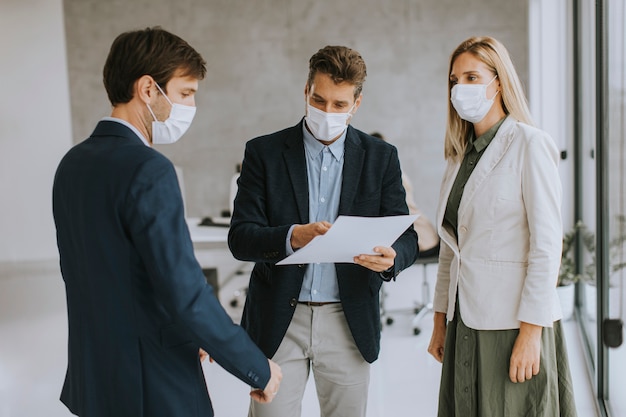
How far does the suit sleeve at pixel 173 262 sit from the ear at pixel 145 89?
0.17m

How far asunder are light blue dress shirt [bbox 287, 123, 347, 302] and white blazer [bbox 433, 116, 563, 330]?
35cm

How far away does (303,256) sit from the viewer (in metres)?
1.64

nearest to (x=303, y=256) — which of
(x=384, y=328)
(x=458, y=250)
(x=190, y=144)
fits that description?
(x=458, y=250)

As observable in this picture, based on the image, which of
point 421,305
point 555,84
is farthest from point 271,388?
point 555,84

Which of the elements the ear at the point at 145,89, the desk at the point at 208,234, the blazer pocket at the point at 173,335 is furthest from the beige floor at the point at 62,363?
the ear at the point at 145,89

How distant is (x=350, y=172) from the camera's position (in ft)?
6.17

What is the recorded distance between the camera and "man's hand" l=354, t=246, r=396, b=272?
1709 millimetres

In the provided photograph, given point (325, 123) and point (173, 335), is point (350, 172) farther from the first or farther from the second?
point (173, 335)

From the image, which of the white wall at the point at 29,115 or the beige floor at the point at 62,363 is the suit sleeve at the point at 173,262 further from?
the white wall at the point at 29,115

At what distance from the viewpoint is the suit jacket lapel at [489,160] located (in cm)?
176

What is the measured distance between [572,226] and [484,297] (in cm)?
376

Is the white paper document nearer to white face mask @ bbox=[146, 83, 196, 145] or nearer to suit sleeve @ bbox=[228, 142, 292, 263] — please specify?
suit sleeve @ bbox=[228, 142, 292, 263]

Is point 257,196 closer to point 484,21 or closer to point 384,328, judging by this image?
point 384,328

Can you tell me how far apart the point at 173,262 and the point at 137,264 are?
→ 9 centimetres
